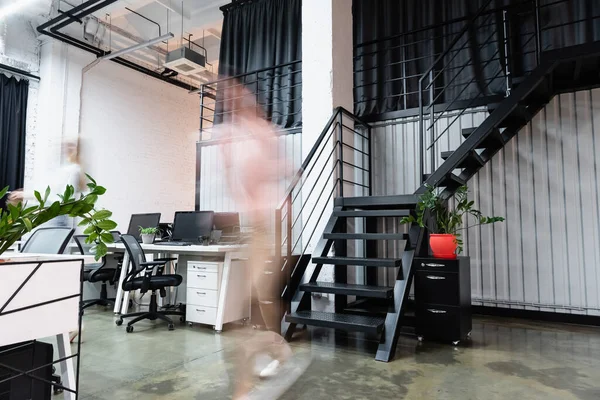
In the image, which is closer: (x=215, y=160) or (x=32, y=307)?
(x=32, y=307)

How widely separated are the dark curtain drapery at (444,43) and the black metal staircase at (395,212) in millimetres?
671

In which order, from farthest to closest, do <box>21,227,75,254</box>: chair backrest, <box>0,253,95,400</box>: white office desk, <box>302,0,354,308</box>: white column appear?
<box>302,0,354,308</box>: white column, <box>21,227,75,254</box>: chair backrest, <box>0,253,95,400</box>: white office desk

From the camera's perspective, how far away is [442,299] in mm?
3428

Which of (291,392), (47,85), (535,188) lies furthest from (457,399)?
(47,85)

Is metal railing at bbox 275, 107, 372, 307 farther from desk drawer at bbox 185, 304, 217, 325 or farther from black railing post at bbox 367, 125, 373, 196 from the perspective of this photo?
desk drawer at bbox 185, 304, 217, 325

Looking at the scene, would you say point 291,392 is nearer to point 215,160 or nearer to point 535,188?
point 535,188

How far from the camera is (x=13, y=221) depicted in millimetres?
1202

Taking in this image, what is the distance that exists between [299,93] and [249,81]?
1197mm

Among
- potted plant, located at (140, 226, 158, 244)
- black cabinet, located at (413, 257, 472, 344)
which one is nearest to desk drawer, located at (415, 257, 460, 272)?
black cabinet, located at (413, 257, 472, 344)

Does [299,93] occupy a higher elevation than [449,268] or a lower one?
higher

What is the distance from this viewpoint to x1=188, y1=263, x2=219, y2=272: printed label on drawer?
409cm

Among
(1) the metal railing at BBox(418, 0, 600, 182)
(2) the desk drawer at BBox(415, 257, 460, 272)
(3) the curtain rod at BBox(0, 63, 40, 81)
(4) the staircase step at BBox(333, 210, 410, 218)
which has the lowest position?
(2) the desk drawer at BBox(415, 257, 460, 272)

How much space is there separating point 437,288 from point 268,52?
17.4 ft

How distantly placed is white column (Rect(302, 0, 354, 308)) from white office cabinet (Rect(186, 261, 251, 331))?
0.87 m
